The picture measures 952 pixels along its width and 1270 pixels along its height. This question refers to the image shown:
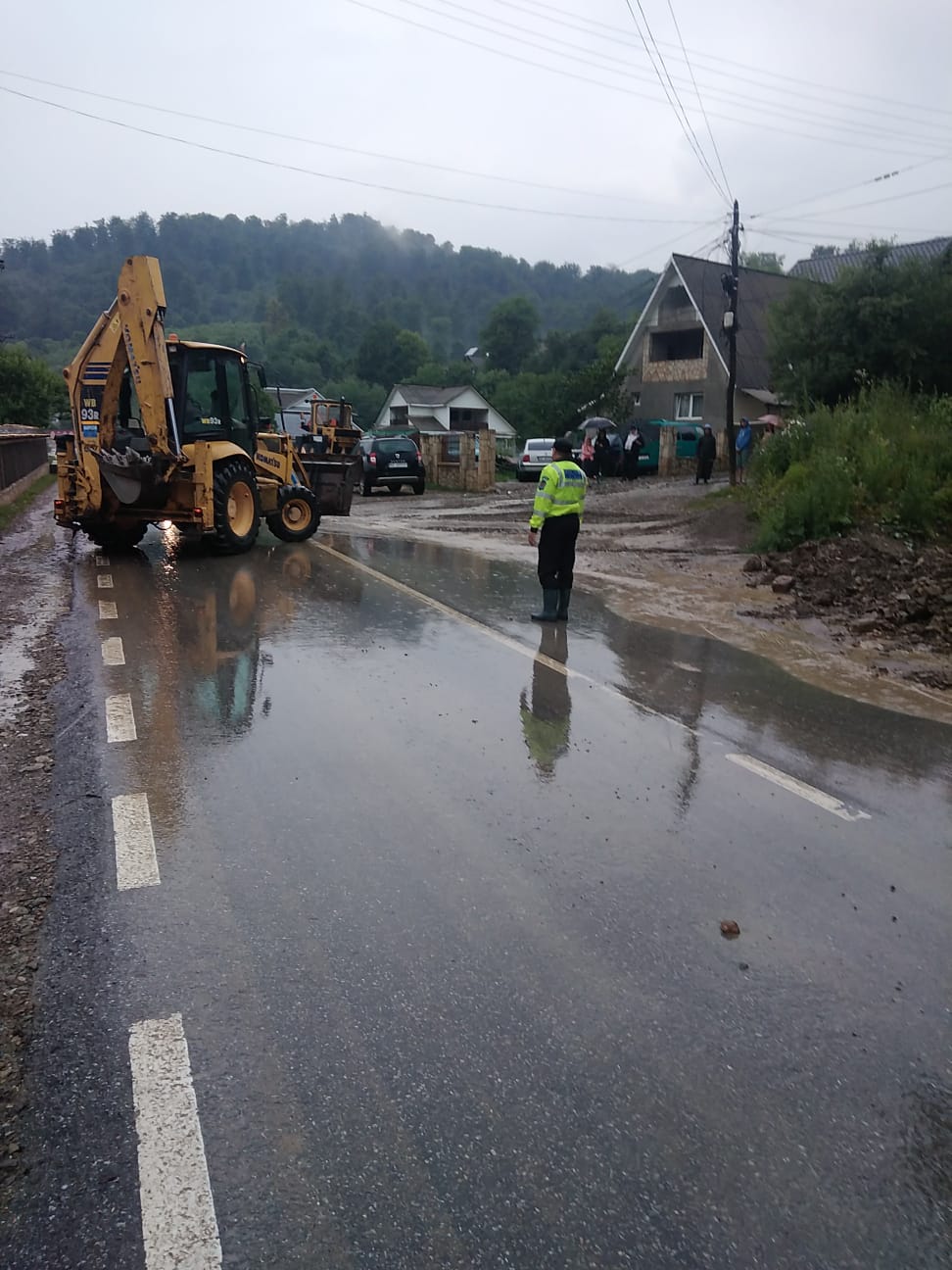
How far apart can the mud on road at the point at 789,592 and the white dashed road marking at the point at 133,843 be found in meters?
5.48

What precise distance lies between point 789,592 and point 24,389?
4288 centimetres

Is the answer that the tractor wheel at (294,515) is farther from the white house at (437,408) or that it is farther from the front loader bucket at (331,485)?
the white house at (437,408)

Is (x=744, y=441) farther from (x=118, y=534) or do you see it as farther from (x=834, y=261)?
(x=834, y=261)

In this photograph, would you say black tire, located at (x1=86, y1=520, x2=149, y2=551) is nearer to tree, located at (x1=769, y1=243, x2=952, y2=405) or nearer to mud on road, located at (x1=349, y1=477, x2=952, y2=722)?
mud on road, located at (x1=349, y1=477, x2=952, y2=722)

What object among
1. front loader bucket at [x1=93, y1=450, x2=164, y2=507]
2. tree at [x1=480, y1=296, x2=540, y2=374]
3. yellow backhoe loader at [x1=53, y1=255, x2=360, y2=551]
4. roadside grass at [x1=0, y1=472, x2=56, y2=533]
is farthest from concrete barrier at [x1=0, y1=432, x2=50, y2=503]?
tree at [x1=480, y1=296, x2=540, y2=374]

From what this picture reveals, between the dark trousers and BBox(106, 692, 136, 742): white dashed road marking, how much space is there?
4.60 m

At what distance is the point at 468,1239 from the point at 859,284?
2915 centimetres

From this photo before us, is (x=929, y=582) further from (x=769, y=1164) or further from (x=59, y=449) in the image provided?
(x=59, y=449)

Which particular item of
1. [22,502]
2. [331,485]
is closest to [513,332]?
[22,502]

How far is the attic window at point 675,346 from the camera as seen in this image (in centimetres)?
4922

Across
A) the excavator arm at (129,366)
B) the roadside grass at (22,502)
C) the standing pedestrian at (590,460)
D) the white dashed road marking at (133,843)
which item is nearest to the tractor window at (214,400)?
the excavator arm at (129,366)

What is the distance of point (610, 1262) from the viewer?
7.82 ft

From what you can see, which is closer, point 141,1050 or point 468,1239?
point 468,1239

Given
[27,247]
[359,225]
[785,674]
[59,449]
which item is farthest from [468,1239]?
[359,225]
